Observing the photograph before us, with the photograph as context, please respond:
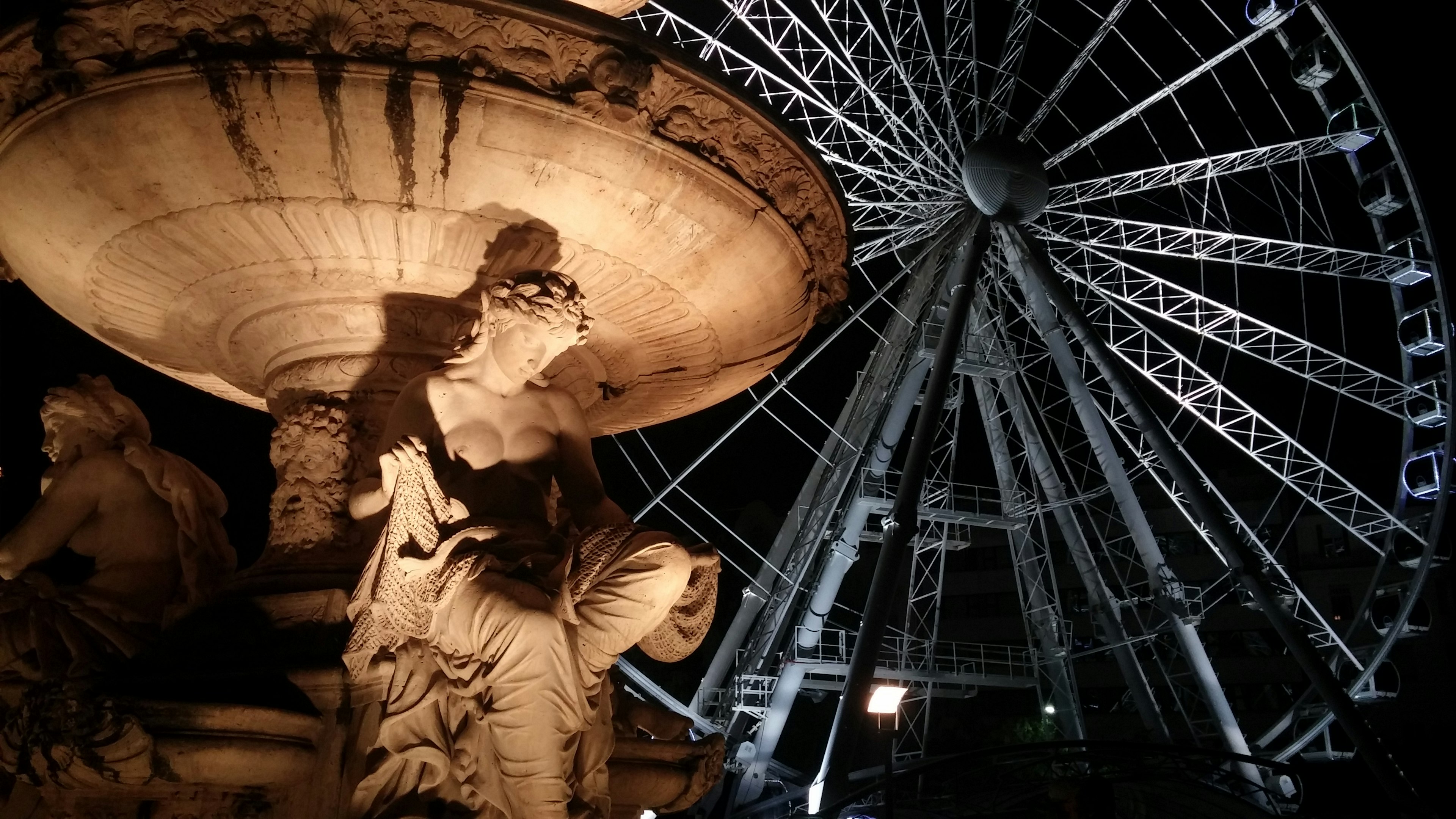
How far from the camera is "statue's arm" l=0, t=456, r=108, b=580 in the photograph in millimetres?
5051

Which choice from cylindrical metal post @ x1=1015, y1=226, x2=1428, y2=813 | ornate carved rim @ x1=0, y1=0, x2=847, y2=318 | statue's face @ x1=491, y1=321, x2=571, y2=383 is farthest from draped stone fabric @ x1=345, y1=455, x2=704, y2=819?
cylindrical metal post @ x1=1015, y1=226, x2=1428, y2=813

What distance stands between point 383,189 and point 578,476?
1.35 m

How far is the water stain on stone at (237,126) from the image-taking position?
450cm

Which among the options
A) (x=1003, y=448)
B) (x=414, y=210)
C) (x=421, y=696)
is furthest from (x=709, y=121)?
(x=1003, y=448)

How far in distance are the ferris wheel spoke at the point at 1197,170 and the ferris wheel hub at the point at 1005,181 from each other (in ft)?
8.17

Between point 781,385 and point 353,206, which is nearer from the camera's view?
Result: point 353,206

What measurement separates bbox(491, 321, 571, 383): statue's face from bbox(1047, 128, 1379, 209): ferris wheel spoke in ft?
60.1

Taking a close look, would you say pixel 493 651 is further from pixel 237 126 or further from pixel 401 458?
pixel 237 126

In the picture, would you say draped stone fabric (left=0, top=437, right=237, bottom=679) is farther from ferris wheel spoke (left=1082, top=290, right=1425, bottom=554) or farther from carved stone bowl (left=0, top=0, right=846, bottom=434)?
ferris wheel spoke (left=1082, top=290, right=1425, bottom=554)

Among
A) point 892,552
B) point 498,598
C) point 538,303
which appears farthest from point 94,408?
point 892,552

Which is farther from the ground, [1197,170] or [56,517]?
[1197,170]

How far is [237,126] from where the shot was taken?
4672mm

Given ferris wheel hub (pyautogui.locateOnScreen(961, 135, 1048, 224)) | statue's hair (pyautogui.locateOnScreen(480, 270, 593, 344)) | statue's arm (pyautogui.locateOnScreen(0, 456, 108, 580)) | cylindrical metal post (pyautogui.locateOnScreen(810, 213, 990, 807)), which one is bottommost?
statue's arm (pyautogui.locateOnScreen(0, 456, 108, 580))

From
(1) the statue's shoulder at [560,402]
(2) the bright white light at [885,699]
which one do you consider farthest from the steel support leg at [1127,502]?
(1) the statue's shoulder at [560,402]
